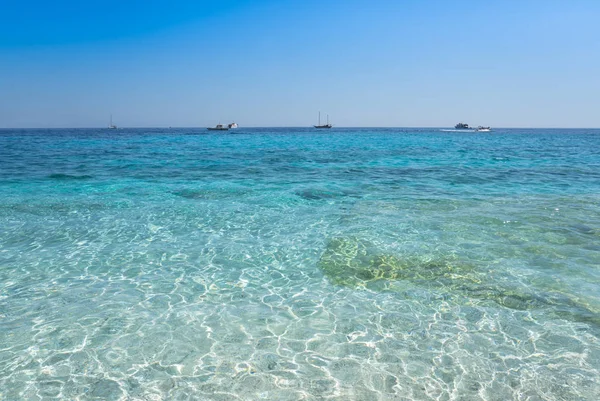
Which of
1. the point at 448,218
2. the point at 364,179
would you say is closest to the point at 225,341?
the point at 448,218

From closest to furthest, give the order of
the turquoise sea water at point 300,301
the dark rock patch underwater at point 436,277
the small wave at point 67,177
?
the turquoise sea water at point 300,301 → the dark rock patch underwater at point 436,277 → the small wave at point 67,177

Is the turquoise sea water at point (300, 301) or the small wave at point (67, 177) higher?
the small wave at point (67, 177)

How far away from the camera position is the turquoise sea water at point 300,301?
5168mm

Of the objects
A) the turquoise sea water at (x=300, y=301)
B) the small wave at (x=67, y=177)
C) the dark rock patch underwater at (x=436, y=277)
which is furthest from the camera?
the small wave at (x=67, y=177)

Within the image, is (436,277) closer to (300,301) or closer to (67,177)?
(300,301)

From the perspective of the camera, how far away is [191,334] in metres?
6.28

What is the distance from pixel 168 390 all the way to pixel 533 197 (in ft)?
58.2

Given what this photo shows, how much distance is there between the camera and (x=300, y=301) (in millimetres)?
7469

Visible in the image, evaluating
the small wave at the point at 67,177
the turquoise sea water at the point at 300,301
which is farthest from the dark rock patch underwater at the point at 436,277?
the small wave at the point at 67,177

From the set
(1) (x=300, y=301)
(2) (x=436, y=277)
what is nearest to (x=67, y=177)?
(1) (x=300, y=301)

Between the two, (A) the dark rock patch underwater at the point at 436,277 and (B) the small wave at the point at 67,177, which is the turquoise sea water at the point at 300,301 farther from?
(B) the small wave at the point at 67,177

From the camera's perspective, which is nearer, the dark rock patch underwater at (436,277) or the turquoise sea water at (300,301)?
the turquoise sea water at (300,301)

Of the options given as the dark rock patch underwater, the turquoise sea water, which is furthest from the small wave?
the dark rock patch underwater

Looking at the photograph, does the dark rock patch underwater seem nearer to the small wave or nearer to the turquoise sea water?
the turquoise sea water
